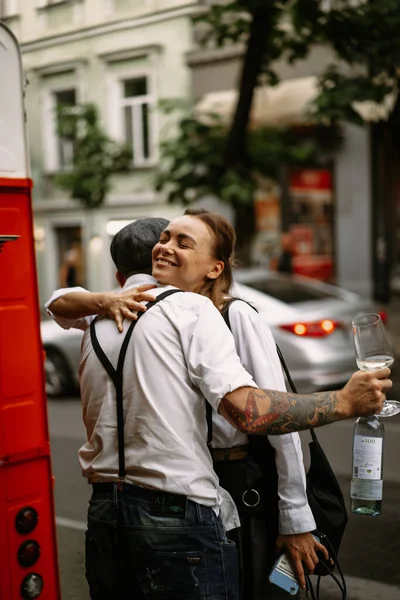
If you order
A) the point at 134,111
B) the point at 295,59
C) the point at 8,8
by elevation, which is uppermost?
the point at 8,8

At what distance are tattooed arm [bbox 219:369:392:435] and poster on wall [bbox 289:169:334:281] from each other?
16831 mm

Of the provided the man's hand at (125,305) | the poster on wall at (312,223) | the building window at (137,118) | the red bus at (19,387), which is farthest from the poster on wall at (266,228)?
the man's hand at (125,305)

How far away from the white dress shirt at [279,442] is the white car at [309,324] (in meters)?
5.92

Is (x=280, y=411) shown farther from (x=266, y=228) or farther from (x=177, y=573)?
(x=266, y=228)

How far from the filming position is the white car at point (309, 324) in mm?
8969

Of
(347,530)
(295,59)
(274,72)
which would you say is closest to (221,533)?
(347,530)

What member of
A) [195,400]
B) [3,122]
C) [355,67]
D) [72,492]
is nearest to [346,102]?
[355,67]

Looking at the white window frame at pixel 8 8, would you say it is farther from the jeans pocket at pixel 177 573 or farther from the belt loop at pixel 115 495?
the jeans pocket at pixel 177 573

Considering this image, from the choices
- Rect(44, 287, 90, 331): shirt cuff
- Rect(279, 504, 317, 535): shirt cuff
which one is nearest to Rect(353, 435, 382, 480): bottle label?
Rect(279, 504, 317, 535): shirt cuff

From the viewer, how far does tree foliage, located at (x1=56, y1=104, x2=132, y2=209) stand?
59.8 ft

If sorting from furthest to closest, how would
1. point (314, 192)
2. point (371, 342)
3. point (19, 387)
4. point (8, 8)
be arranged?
point (314, 192)
point (8, 8)
point (19, 387)
point (371, 342)

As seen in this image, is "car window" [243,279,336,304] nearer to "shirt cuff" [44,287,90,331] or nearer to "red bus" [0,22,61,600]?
"red bus" [0,22,61,600]

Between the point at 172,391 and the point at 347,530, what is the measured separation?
337 centimetres

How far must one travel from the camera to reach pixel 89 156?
1869 cm
